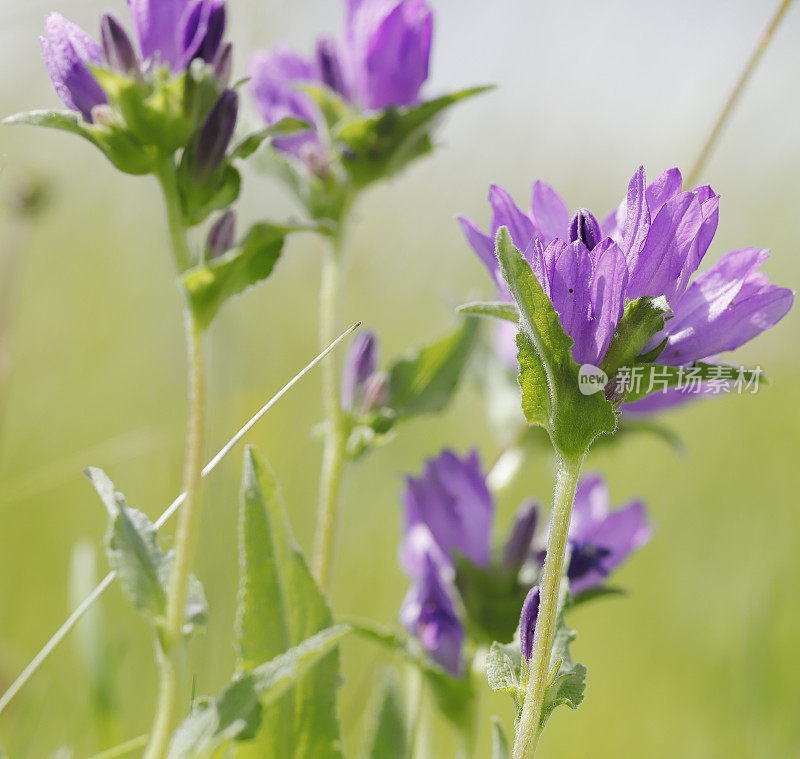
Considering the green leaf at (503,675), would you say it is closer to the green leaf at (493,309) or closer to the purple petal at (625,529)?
the green leaf at (493,309)

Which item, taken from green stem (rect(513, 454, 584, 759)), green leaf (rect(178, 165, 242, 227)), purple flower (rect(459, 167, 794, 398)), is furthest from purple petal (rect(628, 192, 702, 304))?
green leaf (rect(178, 165, 242, 227))

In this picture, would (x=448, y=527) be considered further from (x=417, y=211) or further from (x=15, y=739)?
(x=417, y=211)

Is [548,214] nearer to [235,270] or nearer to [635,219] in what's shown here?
[635,219]

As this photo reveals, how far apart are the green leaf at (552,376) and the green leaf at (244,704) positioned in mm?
211

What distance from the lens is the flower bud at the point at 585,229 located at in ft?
2.24

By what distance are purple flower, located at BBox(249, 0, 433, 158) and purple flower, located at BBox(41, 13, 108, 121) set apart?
0.27 metres

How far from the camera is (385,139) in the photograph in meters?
1.05

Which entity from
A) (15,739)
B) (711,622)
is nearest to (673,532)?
(711,622)

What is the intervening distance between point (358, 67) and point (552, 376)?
57cm

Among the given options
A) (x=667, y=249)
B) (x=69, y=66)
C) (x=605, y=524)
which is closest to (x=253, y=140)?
(x=69, y=66)

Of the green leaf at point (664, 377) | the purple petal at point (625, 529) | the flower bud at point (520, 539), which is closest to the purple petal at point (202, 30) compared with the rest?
the green leaf at point (664, 377)

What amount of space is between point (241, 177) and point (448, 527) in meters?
0.44

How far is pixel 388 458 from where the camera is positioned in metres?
2.04

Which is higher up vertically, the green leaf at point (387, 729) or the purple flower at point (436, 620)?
the purple flower at point (436, 620)
